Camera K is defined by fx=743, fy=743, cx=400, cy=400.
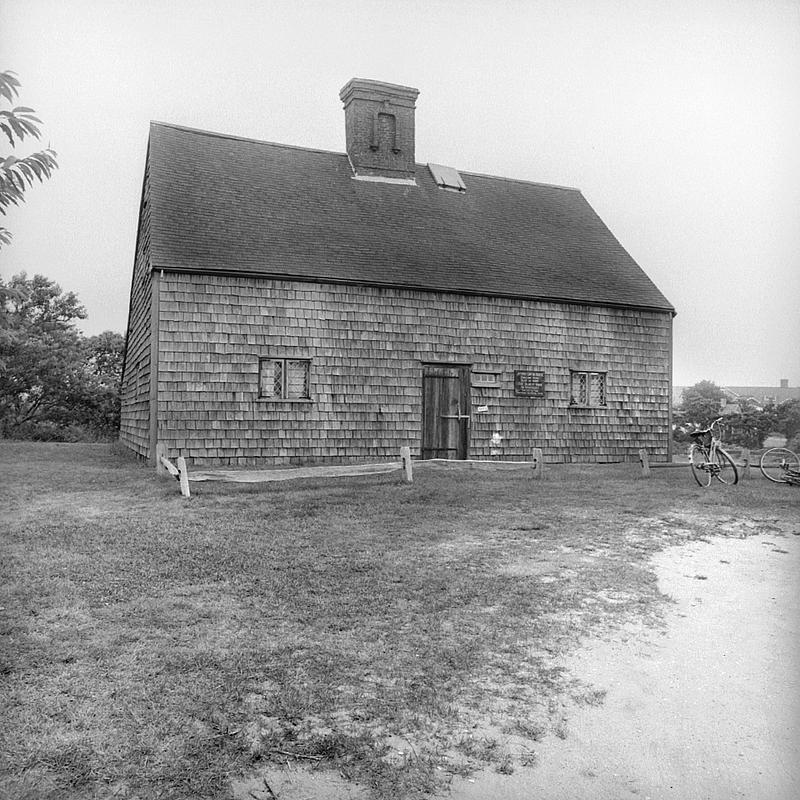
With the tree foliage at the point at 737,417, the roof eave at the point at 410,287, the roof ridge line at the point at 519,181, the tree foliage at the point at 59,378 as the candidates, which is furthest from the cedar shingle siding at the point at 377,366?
the tree foliage at the point at 59,378

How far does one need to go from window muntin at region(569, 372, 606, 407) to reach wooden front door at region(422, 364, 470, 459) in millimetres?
2960

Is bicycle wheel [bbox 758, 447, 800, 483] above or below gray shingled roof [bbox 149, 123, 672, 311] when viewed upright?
below

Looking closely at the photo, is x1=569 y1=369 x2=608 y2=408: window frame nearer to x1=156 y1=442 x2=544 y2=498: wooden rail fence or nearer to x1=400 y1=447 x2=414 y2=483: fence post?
x1=156 y1=442 x2=544 y2=498: wooden rail fence

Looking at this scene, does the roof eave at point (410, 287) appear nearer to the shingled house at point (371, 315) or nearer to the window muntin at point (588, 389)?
the shingled house at point (371, 315)

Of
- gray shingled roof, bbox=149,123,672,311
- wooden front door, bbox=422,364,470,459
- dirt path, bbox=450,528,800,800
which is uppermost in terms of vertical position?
gray shingled roof, bbox=149,123,672,311

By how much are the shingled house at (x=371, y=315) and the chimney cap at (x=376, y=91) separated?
5 cm

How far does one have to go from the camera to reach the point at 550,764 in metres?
3.21

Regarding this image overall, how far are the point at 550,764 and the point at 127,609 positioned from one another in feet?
10.5

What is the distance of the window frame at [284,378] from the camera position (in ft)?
51.1

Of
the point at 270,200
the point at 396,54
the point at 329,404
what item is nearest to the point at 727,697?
the point at 396,54

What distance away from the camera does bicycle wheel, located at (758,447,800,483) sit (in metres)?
13.0

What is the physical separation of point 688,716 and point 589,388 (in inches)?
599

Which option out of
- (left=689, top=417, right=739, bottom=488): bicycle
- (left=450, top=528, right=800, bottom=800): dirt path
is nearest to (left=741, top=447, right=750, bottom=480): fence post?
(left=689, top=417, right=739, bottom=488): bicycle

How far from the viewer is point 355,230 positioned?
691 inches
